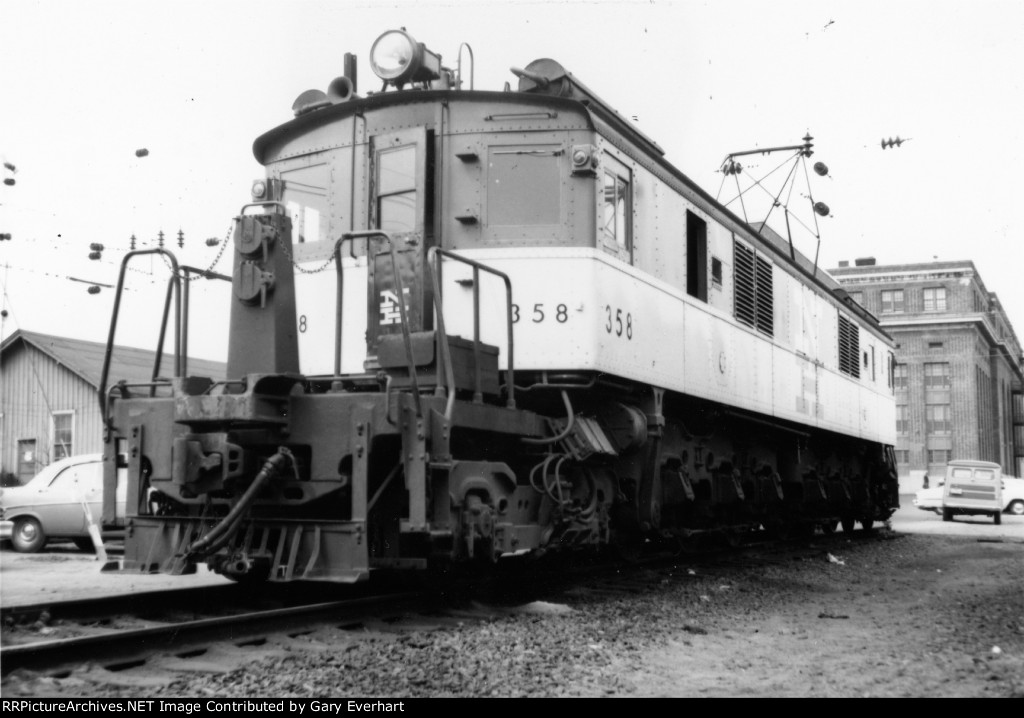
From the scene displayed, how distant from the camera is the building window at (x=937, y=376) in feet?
224

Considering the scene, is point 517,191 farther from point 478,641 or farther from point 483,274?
point 478,641

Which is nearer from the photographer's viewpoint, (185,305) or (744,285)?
(185,305)

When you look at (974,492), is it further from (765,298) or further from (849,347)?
(765,298)

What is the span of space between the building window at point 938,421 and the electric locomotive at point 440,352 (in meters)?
61.8

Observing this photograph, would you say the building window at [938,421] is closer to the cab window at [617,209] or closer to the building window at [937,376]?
the building window at [937,376]

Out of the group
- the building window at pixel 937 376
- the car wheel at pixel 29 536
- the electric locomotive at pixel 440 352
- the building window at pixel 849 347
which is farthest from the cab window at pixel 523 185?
the building window at pixel 937 376

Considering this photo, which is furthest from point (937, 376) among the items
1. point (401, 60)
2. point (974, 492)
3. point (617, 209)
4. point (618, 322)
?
point (401, 60)

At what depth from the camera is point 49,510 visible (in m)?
15.5

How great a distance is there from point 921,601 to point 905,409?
64.0m

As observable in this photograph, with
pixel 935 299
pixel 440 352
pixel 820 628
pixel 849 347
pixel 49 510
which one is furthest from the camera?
pixel 935 299

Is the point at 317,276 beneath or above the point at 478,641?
above

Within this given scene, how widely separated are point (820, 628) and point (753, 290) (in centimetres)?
571

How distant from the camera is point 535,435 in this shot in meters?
7.83
